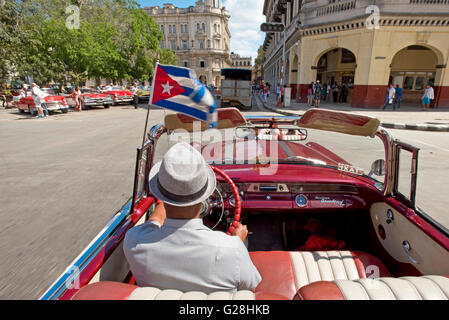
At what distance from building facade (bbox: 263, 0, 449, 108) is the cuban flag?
59.5 ft

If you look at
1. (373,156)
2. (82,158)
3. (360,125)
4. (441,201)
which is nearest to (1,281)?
(360,125)

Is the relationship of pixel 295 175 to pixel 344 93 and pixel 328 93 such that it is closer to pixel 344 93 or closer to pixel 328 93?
pixel 344 93

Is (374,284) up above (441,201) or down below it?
above

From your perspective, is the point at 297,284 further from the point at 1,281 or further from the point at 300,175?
the point at 1,281

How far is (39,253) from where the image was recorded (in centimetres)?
308

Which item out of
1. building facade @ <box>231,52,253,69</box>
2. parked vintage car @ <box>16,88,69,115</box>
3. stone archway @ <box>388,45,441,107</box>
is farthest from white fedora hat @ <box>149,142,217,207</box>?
building facade @ <box>231,52,253,69</box>

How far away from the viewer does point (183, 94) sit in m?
1.91

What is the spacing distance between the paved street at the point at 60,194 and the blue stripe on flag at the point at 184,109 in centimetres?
223

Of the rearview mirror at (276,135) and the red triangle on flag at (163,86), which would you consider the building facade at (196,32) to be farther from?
the red triangle on flag at (163,86)

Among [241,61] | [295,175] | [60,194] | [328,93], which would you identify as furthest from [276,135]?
[241,61]

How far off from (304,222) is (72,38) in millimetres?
25080

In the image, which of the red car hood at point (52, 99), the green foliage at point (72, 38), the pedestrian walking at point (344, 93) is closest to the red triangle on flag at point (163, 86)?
the red car hood at point (52, 99)
